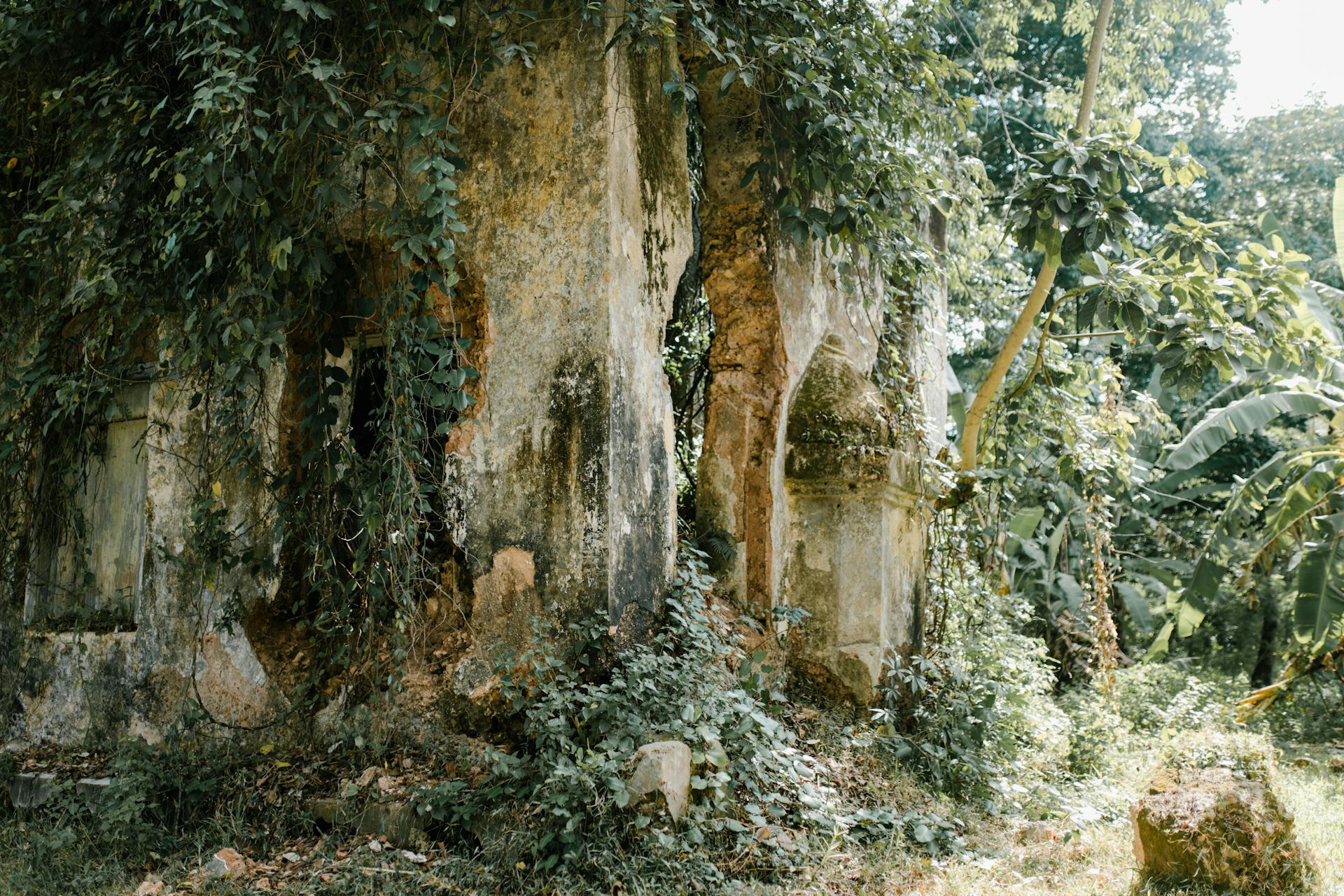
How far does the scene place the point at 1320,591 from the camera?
8461mm

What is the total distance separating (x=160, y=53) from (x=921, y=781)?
5.67m

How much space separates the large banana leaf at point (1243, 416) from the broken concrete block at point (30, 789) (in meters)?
9.52

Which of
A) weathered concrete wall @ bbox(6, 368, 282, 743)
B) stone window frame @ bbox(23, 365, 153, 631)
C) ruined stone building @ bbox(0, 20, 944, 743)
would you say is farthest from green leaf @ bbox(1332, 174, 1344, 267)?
stone window frame @ bbox(23, 365, 153, 631)

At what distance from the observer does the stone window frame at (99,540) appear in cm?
621

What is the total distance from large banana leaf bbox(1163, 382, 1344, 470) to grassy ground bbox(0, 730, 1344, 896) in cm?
515

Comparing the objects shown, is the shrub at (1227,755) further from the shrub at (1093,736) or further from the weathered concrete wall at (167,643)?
the weathered concrete wall at (167,643)

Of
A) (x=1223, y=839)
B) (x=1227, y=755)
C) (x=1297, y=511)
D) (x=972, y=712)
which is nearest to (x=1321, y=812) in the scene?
(x=972, y=712)

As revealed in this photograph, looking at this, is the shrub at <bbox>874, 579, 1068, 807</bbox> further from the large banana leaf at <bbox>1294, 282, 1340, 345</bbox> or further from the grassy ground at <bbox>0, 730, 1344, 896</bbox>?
the large banana leaf at <bbox>1294, 282, 1340, 345</bbox>

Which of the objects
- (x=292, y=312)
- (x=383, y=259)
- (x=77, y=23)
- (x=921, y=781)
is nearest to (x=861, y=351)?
(x=921, y=781)

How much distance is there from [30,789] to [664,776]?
3.54 metres

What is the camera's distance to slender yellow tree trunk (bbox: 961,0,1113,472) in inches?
305

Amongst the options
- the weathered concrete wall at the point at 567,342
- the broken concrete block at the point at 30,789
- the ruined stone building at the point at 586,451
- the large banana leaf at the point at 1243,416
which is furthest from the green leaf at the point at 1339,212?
the broken concrete block at the point at 30,789

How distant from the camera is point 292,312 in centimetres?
502

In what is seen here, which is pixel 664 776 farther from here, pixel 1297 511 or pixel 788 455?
pixel 1297 511
